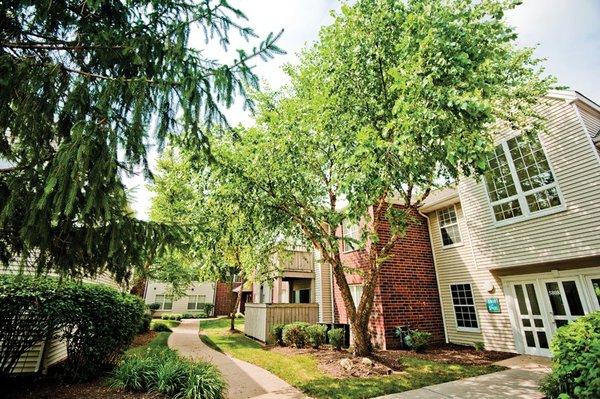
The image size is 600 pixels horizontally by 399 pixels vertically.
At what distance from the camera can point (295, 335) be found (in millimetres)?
12992

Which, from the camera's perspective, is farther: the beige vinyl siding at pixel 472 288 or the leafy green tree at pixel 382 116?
the beige vinyl siding at pixel 472 288

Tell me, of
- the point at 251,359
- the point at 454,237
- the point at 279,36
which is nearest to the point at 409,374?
the point at 251,359

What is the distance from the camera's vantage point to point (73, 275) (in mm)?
4609

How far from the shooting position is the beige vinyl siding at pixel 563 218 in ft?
28.7

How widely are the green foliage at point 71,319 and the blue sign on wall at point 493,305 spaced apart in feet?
41.5

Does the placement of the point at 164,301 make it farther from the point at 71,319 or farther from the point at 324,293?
the point at 71,319

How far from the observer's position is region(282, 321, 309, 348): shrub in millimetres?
12914

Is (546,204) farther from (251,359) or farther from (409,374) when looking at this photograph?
(251,359)

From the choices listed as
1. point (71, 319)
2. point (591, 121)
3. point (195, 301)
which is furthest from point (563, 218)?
point (195, 301)

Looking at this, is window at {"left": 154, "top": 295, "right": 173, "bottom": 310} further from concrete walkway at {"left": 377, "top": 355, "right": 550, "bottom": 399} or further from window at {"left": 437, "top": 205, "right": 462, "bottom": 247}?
concrete walkway at {"left": 377, "top": 355, "right": 550, "bottom": 399}

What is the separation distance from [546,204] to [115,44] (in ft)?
40.4

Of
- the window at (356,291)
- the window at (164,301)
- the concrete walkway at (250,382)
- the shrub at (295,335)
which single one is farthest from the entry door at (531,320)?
the window at (164,301)

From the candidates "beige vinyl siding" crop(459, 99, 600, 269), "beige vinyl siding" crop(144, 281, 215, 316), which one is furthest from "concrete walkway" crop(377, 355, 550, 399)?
"beige vinyl siding" crop(144, 281, 215, 316)

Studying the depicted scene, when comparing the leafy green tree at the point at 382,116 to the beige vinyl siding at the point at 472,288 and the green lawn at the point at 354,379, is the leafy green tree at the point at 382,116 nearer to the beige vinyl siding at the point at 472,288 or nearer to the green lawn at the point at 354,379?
the green lawn at the point at 354,379
